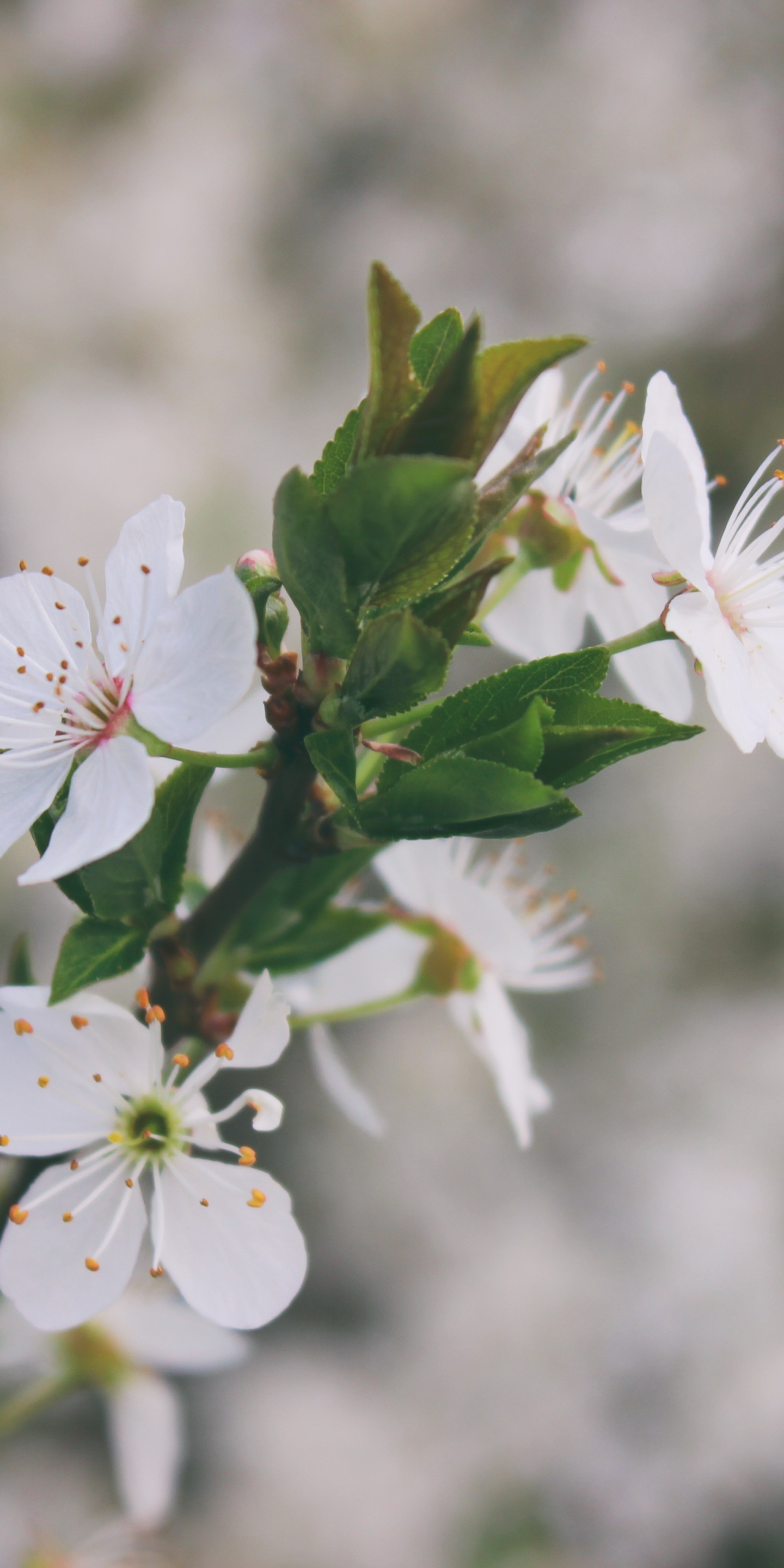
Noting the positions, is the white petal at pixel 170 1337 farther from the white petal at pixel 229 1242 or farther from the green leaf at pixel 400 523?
the green leaf at pixel 400 523

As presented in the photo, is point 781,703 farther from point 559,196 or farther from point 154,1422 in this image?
point 559,196

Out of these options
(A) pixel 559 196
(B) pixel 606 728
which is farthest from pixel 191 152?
(B) pixel 606 728

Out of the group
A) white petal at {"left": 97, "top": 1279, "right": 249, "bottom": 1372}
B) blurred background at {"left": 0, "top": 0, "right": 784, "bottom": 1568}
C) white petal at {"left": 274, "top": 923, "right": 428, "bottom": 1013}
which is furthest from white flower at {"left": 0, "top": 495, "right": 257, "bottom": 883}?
blurred background at {"left": 0, "top": 0, "right": 784, "bottom": 1568}

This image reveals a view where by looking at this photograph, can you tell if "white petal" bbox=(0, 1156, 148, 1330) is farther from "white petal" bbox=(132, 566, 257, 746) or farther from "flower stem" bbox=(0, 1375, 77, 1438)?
"flower stem" bbox=(0, 1375, 77, 1438)

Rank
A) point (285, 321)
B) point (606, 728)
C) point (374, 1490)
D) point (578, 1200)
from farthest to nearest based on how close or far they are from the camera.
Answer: point (285, 321), point (578, 1200), point (374, 1490), point (606, 728)

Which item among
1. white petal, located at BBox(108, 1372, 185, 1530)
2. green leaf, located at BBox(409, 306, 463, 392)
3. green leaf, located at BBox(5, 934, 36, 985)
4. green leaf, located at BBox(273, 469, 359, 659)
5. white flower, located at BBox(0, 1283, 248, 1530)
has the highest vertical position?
green leaf, located at BBox(409, 306, 463, 392)

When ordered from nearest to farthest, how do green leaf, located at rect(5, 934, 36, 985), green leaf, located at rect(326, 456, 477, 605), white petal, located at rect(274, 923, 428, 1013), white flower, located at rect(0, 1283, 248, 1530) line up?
green leaf, located at rect(326, 456, 477, 605), green leaf, located at rect(5, 934, 36, 985), white petal, located at rect(274, 923, 428, 1013), white flower, located at rect(0, 1283, 248, 1530)

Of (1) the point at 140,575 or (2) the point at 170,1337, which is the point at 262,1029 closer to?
(1) the point at 140,575
